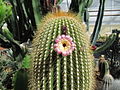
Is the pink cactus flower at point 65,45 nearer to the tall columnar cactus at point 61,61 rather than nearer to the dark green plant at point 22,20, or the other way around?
the tall columnar cactus at point 61,61

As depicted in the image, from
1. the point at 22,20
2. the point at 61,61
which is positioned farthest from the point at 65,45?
the point at 22,20

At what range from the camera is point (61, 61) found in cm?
255

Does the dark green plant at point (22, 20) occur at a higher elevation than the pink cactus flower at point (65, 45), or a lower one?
lower

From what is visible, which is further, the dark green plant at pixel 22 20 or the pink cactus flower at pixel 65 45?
the dark green plant at pixel 22 20

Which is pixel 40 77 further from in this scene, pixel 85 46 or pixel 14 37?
pixel 14 37

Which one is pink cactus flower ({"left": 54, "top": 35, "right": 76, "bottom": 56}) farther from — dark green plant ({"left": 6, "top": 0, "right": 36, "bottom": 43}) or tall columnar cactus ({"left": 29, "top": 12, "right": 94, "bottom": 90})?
dark green plant ({"left": 6, "top": 0, "right": 36, "bottom": 43})

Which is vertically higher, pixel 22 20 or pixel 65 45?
pixel 65 45

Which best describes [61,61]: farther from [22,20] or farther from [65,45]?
[22,20]

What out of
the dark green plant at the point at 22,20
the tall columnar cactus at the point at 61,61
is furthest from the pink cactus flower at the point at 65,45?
the dark green plant at the point at 22,20

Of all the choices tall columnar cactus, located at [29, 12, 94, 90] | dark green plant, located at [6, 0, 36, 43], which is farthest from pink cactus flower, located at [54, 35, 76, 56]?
dark green plant, located at [6, 0, 36, 43]

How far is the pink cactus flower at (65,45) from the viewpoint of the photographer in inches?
99.2

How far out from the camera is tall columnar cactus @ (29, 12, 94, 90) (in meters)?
2.53

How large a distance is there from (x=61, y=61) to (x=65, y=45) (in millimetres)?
136

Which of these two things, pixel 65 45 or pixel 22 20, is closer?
pixel 65 45
